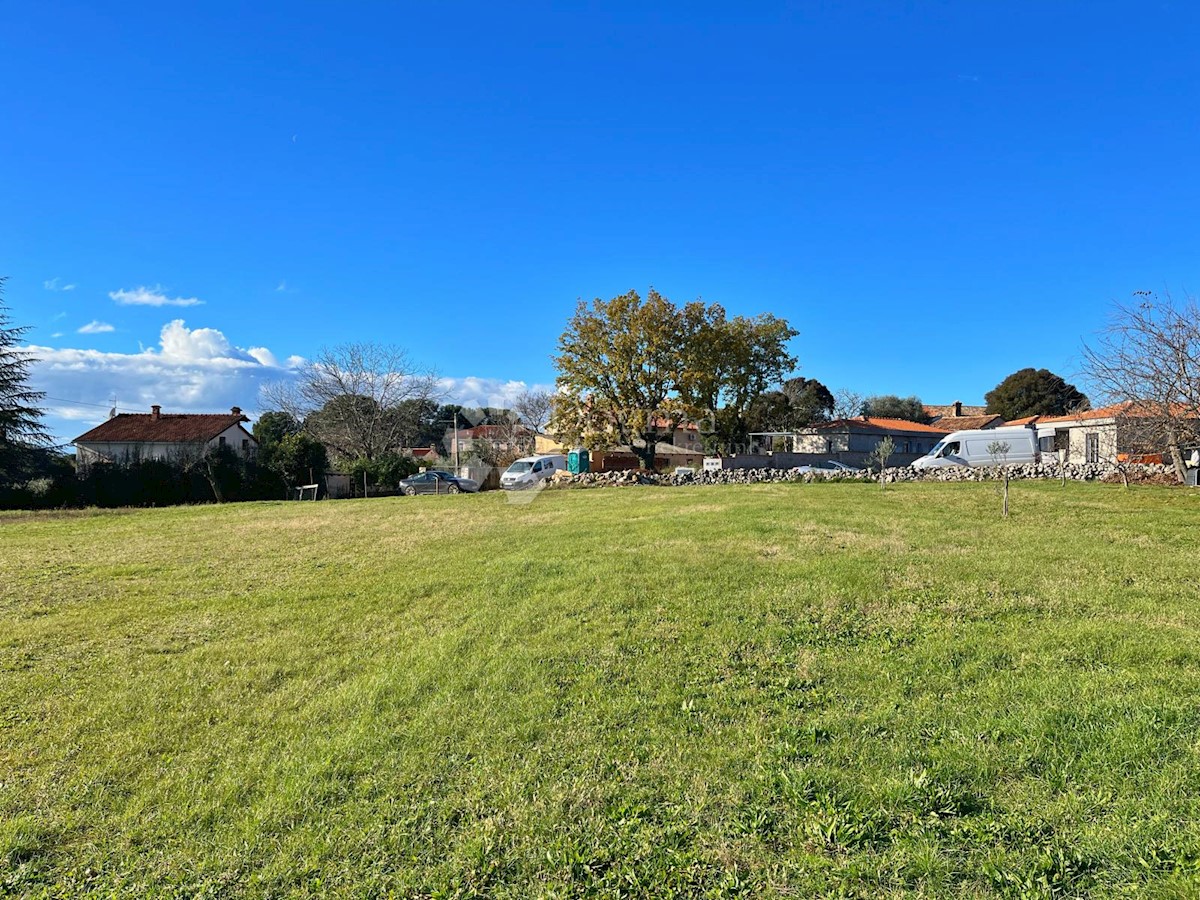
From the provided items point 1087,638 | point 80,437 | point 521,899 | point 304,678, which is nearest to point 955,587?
point 1087,638

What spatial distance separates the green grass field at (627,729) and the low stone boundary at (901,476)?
11.7m

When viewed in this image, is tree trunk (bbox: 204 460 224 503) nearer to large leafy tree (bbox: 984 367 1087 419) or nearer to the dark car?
the dark car

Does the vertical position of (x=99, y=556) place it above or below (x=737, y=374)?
below

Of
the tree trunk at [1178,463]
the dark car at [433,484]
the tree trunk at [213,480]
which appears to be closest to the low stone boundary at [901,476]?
the tree trunk at [1178,463]

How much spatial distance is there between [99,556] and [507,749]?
11365 mm

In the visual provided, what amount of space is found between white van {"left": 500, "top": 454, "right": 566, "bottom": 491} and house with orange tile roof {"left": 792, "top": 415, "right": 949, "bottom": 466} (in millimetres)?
18971

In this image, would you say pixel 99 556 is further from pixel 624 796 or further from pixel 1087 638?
pixel 1087 638

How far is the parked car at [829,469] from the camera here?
75.4ft

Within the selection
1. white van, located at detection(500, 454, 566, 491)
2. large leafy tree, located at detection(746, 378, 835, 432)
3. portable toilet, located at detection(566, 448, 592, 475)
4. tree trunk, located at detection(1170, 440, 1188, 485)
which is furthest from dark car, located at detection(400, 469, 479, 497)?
tree trunk, located at detection(1170, 440, 1188, 485)

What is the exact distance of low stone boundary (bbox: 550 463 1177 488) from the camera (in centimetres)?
1766

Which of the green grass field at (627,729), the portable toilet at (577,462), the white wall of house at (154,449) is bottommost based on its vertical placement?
the green grass field at (627,729)

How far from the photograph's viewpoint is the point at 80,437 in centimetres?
3547

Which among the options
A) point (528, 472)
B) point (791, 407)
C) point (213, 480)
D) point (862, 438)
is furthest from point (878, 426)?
point (213, 480)

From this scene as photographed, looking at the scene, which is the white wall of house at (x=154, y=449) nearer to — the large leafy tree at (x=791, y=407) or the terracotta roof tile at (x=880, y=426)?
the large leafy tree at (x=791, y=407)
